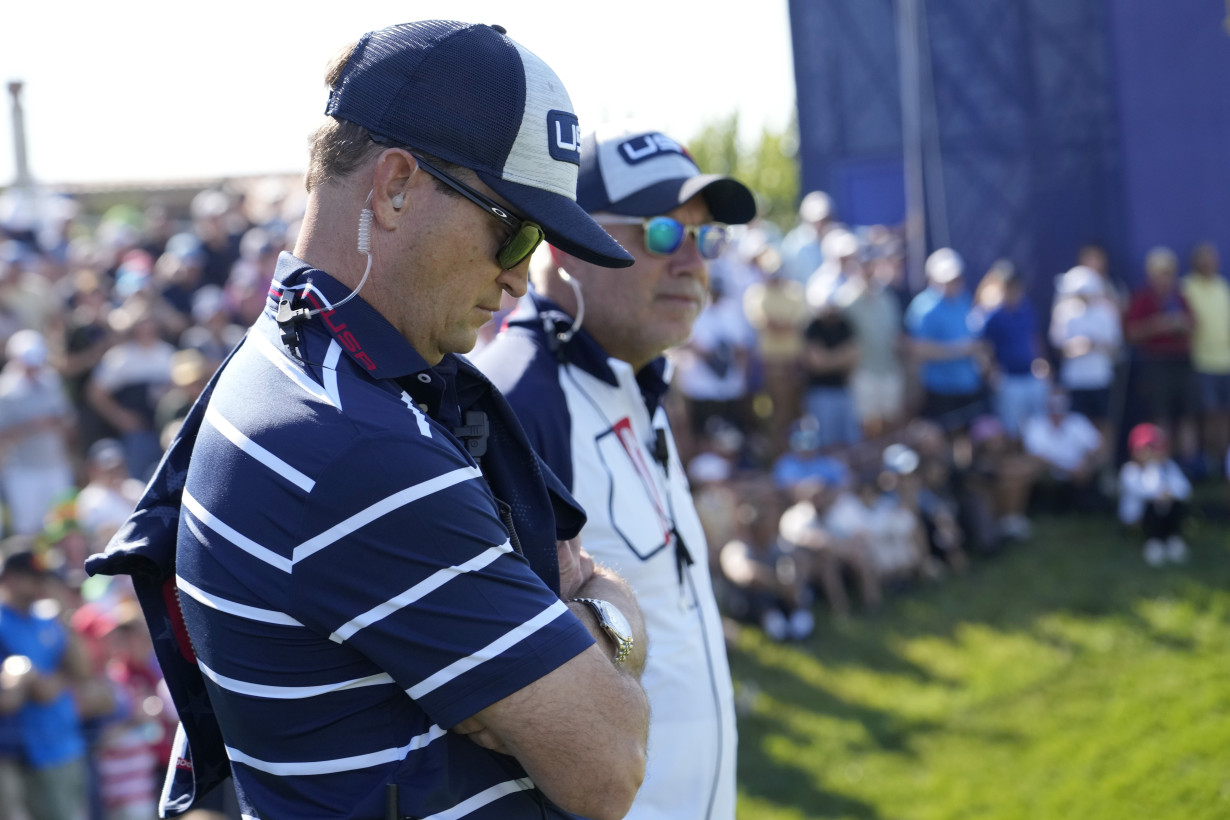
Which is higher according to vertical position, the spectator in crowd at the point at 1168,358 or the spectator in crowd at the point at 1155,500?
the spectator in crowd at the point at 1168,358

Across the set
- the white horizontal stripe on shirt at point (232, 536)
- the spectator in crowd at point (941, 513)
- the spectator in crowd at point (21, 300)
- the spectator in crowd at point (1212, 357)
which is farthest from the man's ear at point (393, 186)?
the spectator in crowd at point (1212, 357)

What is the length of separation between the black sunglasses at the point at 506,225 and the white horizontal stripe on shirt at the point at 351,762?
615 mm

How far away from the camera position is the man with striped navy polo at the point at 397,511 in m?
1.40

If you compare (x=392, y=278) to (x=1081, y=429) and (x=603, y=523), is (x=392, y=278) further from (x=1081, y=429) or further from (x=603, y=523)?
(x=1081, y=429)

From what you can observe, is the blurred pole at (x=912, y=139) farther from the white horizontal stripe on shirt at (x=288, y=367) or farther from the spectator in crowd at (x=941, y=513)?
the white horizontal stripe on shirt at (x=288, y=367)

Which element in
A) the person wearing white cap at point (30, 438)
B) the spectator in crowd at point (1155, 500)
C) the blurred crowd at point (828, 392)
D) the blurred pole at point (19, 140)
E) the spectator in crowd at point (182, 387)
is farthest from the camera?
the blurred pole at point (19, 140)

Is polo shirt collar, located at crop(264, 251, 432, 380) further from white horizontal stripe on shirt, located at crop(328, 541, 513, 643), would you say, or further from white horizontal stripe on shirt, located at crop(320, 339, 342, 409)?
white horizontal stripe on shirt, located at crop(328, 541, 513, 643)

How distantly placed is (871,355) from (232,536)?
9.38m

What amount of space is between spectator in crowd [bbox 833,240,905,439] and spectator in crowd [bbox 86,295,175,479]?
5.52m

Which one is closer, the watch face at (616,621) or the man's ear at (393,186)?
the man's ear at (393,186)

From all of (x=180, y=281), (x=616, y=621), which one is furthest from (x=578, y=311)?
(x=180, y=281)

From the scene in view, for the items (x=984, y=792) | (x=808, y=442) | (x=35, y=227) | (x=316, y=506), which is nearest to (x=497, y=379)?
(x=316, y=506)

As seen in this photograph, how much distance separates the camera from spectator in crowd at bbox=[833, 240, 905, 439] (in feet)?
34.1

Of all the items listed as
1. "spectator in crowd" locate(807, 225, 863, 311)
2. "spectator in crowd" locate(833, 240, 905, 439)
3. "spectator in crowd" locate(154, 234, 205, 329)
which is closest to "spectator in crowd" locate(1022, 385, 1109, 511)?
"spectator in crowd" locate(833, 240, 905, 439)
